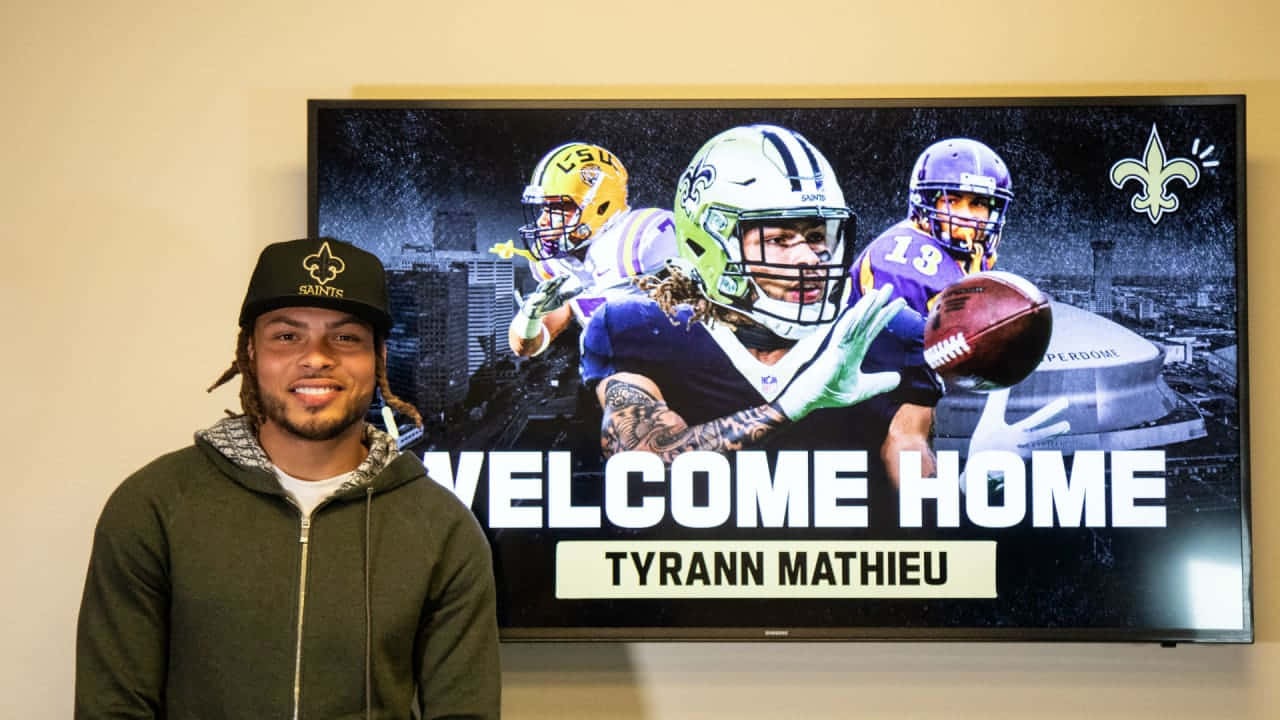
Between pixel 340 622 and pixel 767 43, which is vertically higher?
pixel 767 43

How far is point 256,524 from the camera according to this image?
1.70m

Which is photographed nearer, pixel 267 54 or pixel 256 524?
pixel 256 524

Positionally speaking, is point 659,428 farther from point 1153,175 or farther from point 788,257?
point 1153,175

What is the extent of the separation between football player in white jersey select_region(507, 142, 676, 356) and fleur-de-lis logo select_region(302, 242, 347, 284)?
468mm

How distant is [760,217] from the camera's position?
216 cm

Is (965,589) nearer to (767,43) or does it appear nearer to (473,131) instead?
(767,43)

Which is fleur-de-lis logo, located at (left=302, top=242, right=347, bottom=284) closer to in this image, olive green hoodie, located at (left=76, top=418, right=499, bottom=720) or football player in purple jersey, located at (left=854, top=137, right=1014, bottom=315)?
olive green hoodie, located at (left=76, top=418, right=499, bottom=720)

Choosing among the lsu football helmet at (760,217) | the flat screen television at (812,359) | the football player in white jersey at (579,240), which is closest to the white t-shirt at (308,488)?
the flat screen television at (812,359)

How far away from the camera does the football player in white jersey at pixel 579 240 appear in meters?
2.15

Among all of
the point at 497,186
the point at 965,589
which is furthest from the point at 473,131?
the point at 965,589

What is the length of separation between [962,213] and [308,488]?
50.2 inches

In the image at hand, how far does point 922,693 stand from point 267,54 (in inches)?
70.4

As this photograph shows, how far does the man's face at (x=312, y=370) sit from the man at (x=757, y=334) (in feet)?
1.69

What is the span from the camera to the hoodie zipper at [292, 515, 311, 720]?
1649 millimetres
